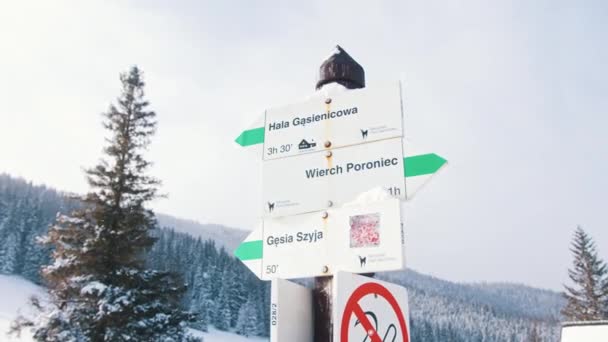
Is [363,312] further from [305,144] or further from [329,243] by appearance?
[305,144]

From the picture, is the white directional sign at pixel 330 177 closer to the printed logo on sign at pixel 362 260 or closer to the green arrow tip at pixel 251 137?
the green arrow tip at pixel 251 137

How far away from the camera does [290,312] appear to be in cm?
236

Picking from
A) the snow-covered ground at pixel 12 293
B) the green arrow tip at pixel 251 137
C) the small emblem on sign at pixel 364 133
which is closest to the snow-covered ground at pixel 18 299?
the snow-covered ground at pixel 12 293

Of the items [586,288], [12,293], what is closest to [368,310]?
[586,288]

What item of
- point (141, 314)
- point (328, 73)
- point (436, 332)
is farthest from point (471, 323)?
point (328, 73)

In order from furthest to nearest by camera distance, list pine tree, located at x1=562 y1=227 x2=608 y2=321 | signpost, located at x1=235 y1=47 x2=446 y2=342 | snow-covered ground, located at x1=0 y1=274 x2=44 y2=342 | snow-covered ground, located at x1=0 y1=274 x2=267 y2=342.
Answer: snow-covered ground, located at x1=0 y1=274 x2=267 y2=342 < snow-covered ground, located at x1=0 y1=274 x2=44 y2=342 < pine tree, located at x1=562 y1=227 x2=608 y2=321 < signpost, located at x1=235 y1=47 x2=446 y2=342

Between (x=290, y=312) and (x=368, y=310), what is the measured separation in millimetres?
361

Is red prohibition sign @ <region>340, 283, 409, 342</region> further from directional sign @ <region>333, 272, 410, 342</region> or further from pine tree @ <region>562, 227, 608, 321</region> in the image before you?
pine tree @ <region>562, 227, 608, 321</region>

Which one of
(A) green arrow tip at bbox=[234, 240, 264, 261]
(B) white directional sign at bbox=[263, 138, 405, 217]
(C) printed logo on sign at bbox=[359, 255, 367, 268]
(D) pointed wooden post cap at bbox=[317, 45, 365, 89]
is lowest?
(C) printed logo on sign at bbox=[359, 255, 367, 268]

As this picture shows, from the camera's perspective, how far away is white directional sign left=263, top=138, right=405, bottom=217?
277cm

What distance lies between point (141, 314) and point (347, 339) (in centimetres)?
1595

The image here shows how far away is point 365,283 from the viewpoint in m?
2.32

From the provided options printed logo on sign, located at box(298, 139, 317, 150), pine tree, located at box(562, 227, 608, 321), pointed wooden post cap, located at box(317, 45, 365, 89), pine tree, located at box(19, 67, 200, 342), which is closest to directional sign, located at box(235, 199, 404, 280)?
printed logo on sign, located at box(298, 139, 317, 150)

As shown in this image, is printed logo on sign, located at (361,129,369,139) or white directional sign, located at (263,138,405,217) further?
printed logo on sign, located at (361,129,369,139)
